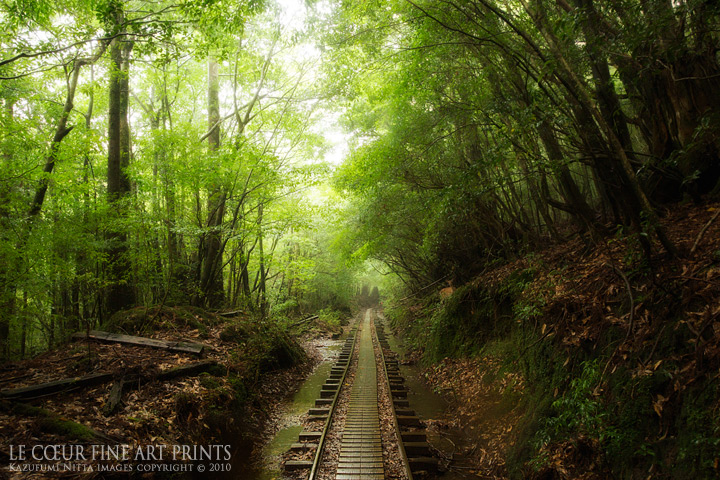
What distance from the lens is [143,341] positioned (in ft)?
22.3

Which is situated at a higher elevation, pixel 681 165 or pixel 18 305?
pixel 681 165

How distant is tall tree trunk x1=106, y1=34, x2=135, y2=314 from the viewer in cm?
758

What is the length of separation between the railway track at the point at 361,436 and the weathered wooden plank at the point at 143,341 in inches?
114

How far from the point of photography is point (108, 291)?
327 inches

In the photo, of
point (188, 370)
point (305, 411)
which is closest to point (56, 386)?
point (188, 370)

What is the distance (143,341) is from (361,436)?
483 cm

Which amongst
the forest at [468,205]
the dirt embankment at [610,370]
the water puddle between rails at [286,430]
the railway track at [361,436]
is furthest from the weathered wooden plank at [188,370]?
the dirt embankment at [610,370]

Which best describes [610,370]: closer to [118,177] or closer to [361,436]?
[361,436]

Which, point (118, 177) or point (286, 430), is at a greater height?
point (118, 177)

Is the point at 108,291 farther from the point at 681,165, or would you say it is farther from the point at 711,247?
the point at 681,165

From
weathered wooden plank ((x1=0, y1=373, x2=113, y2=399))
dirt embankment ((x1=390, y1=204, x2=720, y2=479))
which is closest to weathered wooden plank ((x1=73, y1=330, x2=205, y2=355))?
weathered wooden plank ((x1=0, y1=373, x2=113, y2=399))

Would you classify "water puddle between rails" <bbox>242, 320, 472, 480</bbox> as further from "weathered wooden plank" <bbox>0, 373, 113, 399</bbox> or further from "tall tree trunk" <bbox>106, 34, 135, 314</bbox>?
"tall tree trunk" <bbox>106, 34, 135, 314</bbox>

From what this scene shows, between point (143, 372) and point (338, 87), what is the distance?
10.5 meters

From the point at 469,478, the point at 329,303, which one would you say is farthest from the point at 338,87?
the point at 329,303
